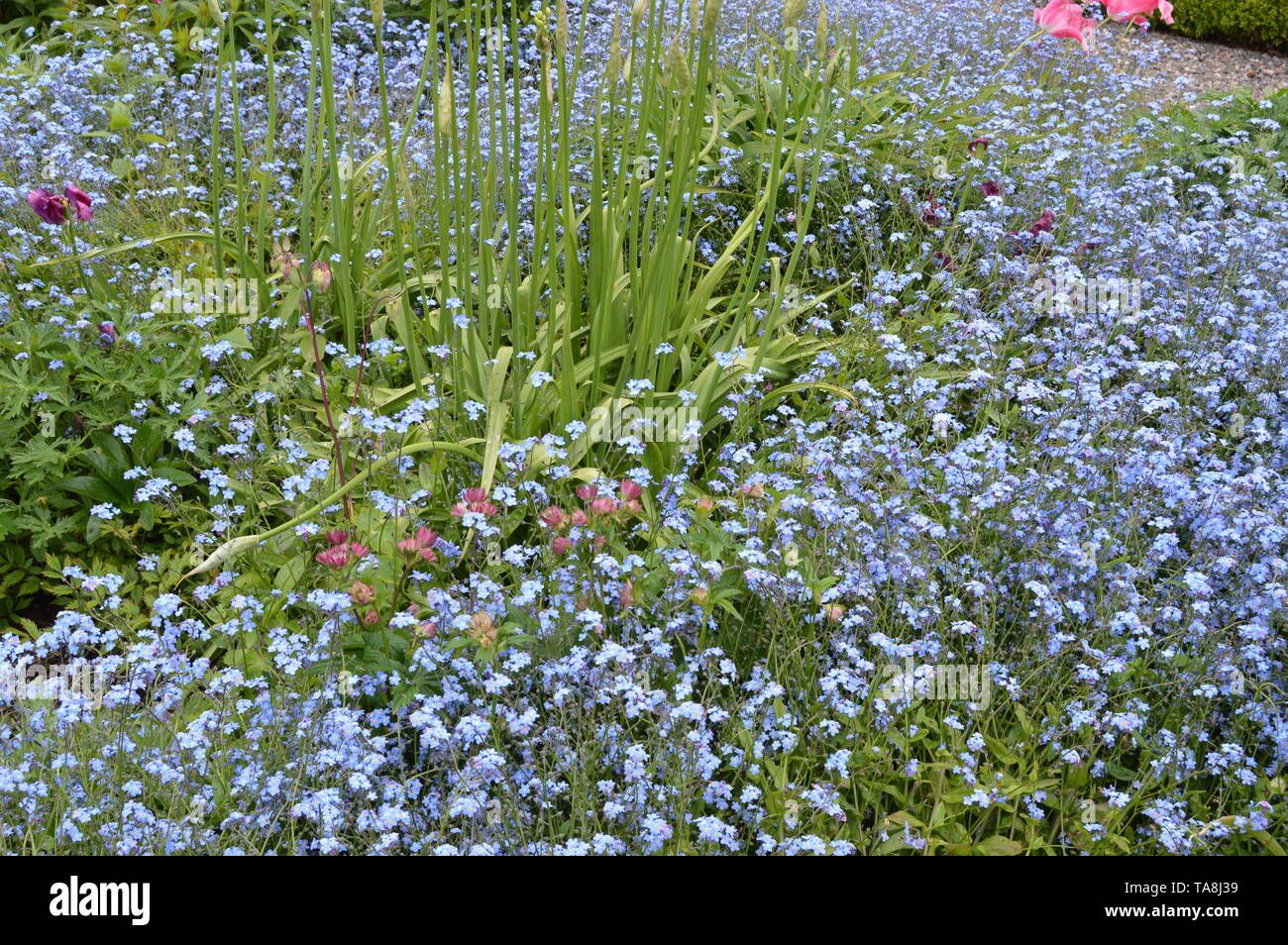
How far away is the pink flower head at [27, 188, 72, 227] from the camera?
12.3 ft

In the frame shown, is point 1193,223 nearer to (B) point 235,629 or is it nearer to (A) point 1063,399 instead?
(A) point 1063,399

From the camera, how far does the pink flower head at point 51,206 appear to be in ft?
12.3

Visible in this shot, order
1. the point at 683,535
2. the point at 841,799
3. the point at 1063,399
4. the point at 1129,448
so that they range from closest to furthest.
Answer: the point at 841,799 < the point at 683,535 < the point at 1129,448 < the point at 1063,399

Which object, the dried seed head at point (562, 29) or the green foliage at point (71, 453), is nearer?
the dried seed head at point (562, 29)

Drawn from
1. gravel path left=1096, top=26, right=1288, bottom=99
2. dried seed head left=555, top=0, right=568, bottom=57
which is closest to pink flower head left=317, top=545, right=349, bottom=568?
dried seed head left=555, top=0, right=568, bottom=57

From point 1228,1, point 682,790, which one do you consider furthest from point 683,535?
point 1228,1

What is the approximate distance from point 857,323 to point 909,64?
3.24 metres

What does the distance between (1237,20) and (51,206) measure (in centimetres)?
1059

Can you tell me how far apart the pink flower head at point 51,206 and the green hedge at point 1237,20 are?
1046 centimetres

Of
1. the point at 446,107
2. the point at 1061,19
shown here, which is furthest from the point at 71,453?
the point at 1061,19

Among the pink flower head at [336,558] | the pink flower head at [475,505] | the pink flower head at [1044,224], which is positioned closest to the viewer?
the pink flower head at [336,558]

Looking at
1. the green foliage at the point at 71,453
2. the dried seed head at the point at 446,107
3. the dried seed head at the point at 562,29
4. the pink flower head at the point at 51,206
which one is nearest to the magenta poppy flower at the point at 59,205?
the pink flower head at the point at 51,206

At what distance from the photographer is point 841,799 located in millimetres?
2477

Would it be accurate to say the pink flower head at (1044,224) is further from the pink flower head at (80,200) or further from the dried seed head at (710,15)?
the pink flower head at (80,200)
